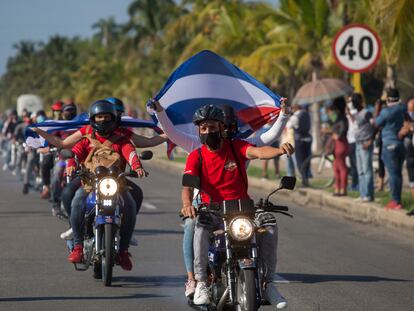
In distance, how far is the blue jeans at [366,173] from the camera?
17.2m

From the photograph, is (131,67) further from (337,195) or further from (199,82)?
(199,82)

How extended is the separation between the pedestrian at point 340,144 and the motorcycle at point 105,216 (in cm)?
913

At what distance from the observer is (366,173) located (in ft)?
56.2

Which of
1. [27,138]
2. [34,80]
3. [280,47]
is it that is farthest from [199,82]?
[34,80]

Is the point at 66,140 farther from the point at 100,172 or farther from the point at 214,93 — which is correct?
the point at 214,93

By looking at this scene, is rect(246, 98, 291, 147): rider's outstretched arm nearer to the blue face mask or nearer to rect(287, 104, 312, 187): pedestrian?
the blue face mask

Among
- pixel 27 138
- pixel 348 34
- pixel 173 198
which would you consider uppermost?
pixel 348 34

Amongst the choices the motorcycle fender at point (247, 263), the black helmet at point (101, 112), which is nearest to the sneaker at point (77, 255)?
the black helmet at point (101, 112)

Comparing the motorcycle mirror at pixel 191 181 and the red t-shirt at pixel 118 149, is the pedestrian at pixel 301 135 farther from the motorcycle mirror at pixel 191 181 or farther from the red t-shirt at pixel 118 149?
the motorcycle mirror at pixel 191 181

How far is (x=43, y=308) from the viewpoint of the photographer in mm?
8547

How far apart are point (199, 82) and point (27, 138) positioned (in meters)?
2.18

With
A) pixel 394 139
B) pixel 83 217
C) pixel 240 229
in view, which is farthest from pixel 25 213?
pixel 240 229

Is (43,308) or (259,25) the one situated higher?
(259,25)

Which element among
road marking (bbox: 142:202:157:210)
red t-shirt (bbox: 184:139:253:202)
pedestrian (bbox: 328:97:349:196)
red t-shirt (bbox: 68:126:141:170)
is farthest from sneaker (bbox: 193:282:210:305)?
pedestrian (bbox: 328:97:349:196)
